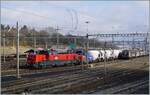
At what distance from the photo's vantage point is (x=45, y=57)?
46125 millimetres

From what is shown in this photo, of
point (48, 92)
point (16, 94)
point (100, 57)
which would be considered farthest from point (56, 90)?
point (100, 57)

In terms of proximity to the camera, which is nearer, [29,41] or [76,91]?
[76,91]

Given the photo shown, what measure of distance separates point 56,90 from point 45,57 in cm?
2297

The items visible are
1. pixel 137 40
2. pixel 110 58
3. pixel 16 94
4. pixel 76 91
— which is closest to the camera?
pixel 16 94

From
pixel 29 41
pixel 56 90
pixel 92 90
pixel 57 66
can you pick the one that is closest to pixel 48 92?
pixel 56 90

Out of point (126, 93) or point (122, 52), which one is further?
point (122, 52)

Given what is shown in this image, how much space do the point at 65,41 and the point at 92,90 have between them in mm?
95858

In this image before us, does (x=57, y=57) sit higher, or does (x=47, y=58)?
(x=57, y=57)

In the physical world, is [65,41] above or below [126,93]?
above

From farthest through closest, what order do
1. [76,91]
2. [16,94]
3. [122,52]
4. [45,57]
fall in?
[122,52] → [45,57] → [76,91] → [16,94]

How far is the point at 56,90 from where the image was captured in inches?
920

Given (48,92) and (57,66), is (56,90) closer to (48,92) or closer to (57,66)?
(48,92)

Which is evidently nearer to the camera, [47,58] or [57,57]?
[47,58]

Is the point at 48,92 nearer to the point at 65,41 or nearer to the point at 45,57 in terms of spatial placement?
the point at 45,57
